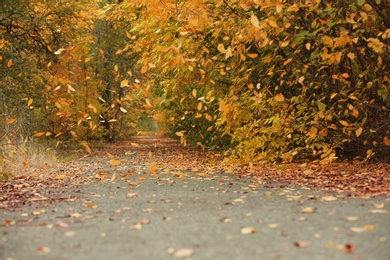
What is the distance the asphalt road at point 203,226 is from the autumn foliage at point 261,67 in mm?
2439

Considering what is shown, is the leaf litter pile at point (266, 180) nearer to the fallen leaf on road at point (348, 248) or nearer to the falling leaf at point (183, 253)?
the fallen leaf on road at point (348, 248)

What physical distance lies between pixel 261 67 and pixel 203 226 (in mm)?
8378

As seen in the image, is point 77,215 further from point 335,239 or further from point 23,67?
point 23,67

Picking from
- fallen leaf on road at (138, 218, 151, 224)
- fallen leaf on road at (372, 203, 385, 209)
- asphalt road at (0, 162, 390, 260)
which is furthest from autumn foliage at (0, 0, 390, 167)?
fallen leaf on road at (138, 218, 151, 224)

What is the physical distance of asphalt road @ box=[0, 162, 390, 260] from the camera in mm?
4711

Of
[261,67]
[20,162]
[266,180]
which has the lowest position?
[20,162]

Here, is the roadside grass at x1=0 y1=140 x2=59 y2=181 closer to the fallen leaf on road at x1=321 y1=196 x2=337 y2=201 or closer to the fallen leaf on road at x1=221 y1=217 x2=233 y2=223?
the fallen leaf on road at x1=221 y1=217 x2=233 y2=223

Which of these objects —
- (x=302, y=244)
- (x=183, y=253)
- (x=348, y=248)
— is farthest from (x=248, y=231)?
(x=348, y=248)

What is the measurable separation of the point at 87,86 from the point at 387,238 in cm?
2429

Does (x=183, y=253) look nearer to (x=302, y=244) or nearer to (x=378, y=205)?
(x=302, y=244)

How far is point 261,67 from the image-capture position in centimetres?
1367

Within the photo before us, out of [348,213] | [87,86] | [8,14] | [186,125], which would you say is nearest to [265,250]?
[348,213]

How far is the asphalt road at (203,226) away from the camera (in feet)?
15.5

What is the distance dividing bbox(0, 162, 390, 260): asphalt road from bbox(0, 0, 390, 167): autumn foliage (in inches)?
96.0
